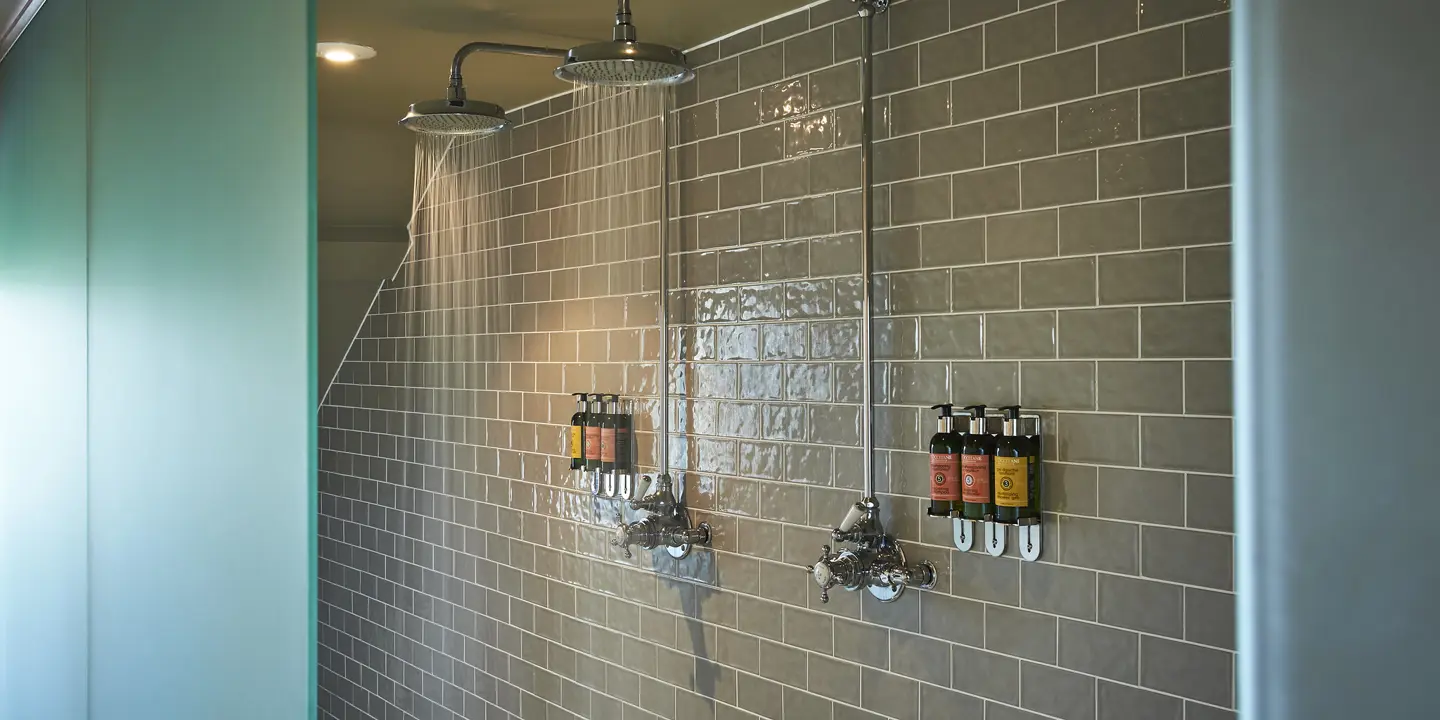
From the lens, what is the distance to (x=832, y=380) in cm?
222

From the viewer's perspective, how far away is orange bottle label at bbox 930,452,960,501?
1875mm

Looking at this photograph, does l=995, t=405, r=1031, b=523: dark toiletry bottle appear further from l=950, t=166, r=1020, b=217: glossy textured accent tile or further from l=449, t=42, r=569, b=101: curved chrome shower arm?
l=449, t=42, r=569, b=101: curved chrome shower arm

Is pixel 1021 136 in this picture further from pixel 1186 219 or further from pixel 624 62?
pixel 624 62

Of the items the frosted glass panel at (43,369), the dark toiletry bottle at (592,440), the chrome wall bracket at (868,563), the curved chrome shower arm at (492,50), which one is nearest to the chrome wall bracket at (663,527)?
the dark toiletry bottle at (592,440)

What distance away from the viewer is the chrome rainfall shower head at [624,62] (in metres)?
1.95

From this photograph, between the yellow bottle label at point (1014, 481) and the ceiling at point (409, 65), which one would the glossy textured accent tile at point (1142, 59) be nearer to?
the yellow bottle label at point (1014, 481)

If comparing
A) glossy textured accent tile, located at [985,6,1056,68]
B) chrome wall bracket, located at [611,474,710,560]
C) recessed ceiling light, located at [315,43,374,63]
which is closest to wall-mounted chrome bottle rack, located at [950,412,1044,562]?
glossy textured accent tile, located at [985,6,1056,68]

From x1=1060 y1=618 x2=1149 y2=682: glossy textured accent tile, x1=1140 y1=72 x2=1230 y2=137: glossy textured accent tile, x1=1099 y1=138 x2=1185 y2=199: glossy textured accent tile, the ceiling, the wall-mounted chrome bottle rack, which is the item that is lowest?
x1=1060 y1=618 x2=1149 y2=682: glossy textured accent tile

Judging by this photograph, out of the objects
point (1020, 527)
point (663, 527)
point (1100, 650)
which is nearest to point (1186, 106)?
point (1020, 527)

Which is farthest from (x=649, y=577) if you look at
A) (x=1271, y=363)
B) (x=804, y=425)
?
(x=1271, y=363)

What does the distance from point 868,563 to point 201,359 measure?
4.26 ft

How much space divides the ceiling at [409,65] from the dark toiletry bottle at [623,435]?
2.94ft

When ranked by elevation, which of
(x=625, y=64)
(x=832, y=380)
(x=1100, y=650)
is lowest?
(x=1100, y=650)

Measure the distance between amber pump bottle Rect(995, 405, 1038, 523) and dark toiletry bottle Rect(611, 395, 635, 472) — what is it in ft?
3.82
